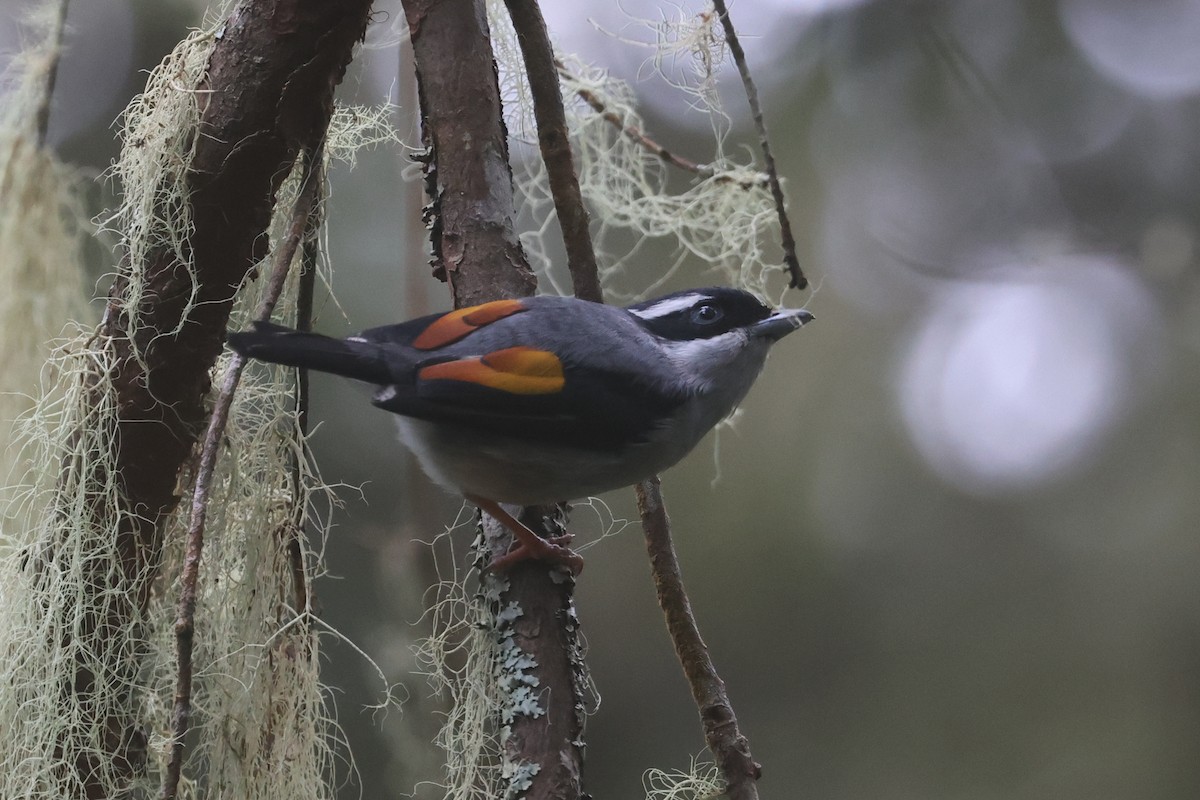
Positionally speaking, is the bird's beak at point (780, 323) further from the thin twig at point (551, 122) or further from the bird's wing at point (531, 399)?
the thin twig at point (551, 122)

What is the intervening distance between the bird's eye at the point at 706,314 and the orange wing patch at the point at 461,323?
35 centimetres

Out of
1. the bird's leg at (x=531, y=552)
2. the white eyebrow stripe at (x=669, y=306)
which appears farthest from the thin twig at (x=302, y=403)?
the white eyebrow stripe at (x=669, y=306)

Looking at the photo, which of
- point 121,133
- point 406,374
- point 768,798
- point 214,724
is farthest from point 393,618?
point 768,798

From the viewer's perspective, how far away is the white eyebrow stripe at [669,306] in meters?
1.70

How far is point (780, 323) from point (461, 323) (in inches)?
22.5

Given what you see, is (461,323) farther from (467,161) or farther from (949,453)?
(949,453)

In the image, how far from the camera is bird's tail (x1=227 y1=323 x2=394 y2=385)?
130cm

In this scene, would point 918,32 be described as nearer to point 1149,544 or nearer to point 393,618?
point 1149,544

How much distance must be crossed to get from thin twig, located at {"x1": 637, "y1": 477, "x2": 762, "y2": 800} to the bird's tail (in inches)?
23.9

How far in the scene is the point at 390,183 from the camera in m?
3.17

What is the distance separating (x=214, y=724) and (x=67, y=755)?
0.79ft

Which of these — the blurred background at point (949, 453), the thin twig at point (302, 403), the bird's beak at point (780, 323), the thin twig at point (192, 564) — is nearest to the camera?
the thin twig at point (192, 564)

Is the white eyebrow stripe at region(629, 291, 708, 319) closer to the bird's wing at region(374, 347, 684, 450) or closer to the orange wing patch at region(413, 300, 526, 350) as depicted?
the bird's wing at region(374, 347, 684, 450)

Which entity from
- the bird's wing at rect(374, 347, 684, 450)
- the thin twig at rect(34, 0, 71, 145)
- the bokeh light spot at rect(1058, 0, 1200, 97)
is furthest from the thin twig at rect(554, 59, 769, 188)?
the bokeh light spot at rect(1058, 0, 1200, 97)
